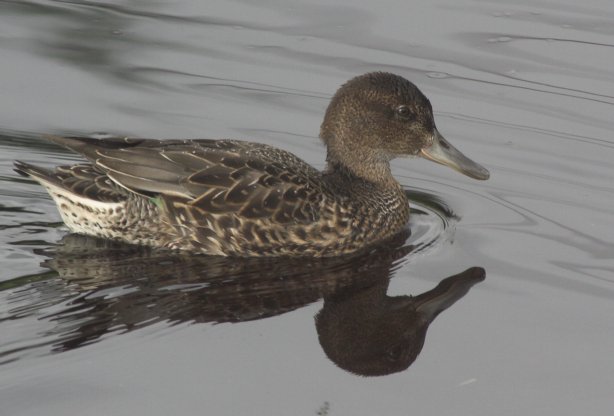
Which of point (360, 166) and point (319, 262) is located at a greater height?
point (360, 166)

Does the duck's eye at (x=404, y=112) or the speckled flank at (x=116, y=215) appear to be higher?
the duck's eye at (x=404, y=112)

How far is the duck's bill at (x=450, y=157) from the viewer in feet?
32.7

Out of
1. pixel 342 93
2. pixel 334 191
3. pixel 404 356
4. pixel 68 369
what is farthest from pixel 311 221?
pixel 68 369

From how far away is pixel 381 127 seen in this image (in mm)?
9945

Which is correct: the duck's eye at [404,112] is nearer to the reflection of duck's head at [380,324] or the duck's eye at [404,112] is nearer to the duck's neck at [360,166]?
the duck's neck at [360,166]

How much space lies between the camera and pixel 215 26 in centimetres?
1316

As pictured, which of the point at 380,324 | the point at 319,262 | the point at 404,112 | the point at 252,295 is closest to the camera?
the point at 380,324

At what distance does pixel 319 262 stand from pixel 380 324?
1168 millimetres

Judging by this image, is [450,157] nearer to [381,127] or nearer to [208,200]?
[381,127]

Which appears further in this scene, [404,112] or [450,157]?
[450,157]

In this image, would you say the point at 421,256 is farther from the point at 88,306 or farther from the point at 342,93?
the point at 88,306

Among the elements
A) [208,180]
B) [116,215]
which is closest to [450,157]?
[208,180]

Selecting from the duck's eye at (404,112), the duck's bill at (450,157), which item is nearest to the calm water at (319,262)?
the duck's bill at (450,157)

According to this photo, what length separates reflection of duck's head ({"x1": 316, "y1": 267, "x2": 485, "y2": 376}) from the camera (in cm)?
767
